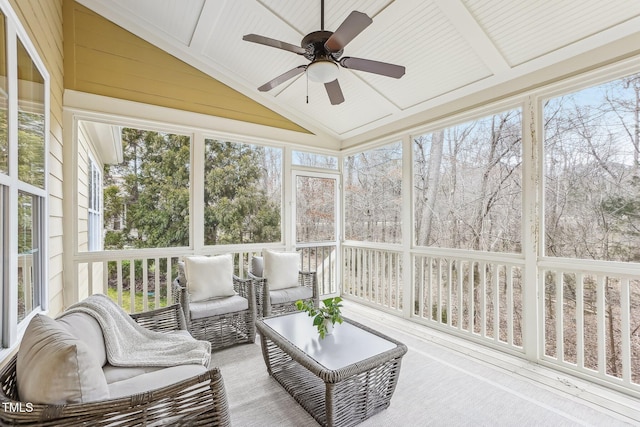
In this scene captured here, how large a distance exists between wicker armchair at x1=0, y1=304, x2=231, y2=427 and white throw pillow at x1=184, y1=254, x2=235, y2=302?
5.90ft

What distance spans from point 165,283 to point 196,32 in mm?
2948

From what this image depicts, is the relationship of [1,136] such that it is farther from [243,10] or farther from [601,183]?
[601,183]

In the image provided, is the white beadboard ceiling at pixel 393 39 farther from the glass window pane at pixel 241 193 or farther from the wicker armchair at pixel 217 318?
the wicker armchair at pixel 217 318

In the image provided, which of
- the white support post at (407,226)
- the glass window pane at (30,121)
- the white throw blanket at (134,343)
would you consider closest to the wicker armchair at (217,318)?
the white throw blanket at (134,343)

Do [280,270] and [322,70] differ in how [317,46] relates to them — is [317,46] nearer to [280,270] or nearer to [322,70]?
[322,70]

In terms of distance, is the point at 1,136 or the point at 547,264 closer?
the point at 1,136

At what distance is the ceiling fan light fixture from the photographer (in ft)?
7.14

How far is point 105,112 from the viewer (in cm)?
337

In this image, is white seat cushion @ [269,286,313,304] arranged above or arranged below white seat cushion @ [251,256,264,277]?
below

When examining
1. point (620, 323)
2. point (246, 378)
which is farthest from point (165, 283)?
point (620, 323)

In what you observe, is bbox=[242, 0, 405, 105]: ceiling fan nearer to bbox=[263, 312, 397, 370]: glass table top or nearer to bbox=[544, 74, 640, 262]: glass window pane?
bbox=[544, 74, 640, 262]: glass window pane

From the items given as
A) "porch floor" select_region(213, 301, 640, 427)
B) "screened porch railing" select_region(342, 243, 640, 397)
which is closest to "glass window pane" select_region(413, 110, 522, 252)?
"screened porch railing" select_region(342, 243, 640, 397)

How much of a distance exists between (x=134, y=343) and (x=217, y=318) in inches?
43.4

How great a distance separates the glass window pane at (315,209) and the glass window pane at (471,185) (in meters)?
1.50
